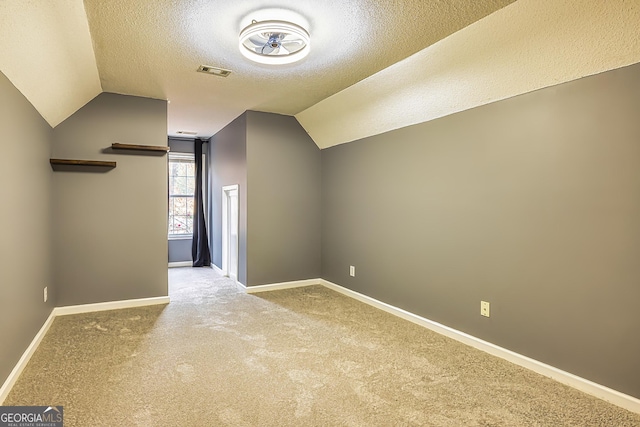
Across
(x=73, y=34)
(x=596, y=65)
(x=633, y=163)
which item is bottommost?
(x=633, y=163)

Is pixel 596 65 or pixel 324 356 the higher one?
pixel 596 65

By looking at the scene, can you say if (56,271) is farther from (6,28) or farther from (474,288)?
(474,288)

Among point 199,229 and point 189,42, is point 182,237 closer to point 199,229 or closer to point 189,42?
point 199,229

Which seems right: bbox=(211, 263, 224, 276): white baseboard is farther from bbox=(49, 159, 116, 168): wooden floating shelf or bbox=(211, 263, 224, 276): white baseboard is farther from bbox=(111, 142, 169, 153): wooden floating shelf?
bbox=(49, 159, 116, 168): wooden floating shelf

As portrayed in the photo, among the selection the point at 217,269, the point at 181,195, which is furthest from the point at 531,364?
the point at 181,195

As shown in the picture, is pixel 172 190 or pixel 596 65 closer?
pixel 596 65

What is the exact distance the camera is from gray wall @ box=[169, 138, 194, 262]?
6781 mm

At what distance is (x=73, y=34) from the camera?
8.02 ft

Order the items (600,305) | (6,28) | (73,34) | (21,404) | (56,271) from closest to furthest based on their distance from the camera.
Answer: (6,28) < (21,404) < (600,305) < (73,34) < (56,271)

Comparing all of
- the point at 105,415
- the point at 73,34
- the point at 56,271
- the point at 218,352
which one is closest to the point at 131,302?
the point at 56,271

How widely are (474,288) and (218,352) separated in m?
2.18

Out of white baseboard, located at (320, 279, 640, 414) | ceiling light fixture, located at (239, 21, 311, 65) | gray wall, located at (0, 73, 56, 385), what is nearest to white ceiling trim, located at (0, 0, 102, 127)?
gray wall, located at (0, 73, 56, 385)

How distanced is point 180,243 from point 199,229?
0.51 m

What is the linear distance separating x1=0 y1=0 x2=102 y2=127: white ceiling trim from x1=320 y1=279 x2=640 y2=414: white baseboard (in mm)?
3631
